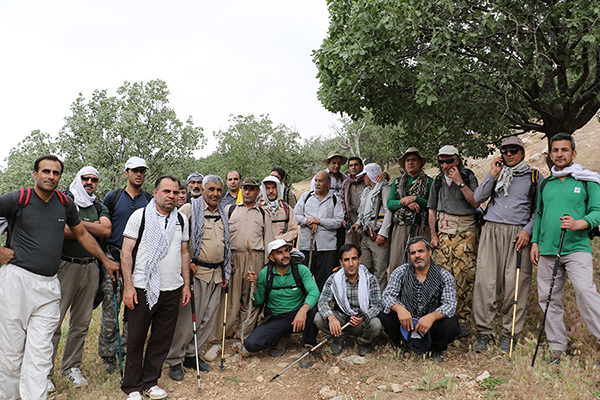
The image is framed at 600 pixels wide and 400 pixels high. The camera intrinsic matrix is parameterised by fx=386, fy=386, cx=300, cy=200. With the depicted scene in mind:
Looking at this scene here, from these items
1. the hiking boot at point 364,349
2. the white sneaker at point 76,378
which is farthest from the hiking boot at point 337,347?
the white sneaker at point 76,378

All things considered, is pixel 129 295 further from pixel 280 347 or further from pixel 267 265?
pixel 280 347

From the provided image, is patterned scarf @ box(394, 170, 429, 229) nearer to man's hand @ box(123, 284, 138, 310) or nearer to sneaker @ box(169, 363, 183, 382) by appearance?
sneaker @ box(169, 363, 183, 382)

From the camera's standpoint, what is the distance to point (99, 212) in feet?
17.0

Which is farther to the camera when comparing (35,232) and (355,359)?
(355,359)

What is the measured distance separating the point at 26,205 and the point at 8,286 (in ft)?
2.79

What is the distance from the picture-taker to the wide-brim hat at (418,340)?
16.8 ft

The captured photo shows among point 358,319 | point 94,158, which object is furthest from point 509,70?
point 94,158

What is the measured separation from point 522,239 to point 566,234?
52 cm

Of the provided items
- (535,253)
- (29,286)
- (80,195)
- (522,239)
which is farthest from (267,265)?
(535,253)

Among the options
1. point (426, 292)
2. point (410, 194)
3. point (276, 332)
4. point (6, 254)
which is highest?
point (410, 194)

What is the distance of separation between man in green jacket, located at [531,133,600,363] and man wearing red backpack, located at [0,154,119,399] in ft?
18.8

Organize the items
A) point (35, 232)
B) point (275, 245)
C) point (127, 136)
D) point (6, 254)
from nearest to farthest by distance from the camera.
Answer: point (6, 254), point (35, 232), point (275, 245), point (127, 136)

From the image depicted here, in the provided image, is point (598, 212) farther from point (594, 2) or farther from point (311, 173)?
point (311, 173)

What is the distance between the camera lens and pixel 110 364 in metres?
5.32
